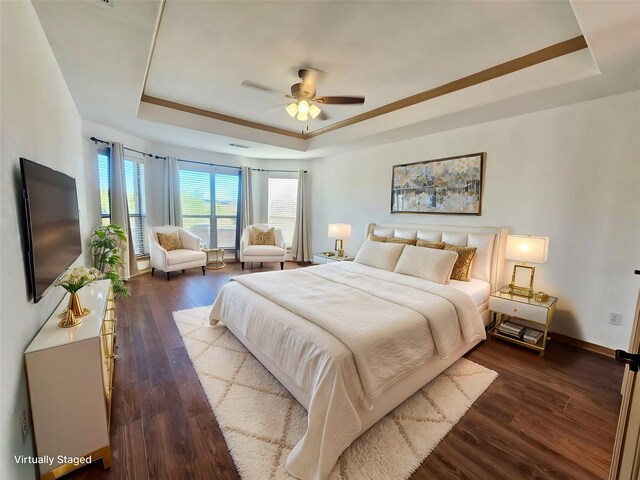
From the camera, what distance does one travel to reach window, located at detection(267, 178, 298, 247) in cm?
671

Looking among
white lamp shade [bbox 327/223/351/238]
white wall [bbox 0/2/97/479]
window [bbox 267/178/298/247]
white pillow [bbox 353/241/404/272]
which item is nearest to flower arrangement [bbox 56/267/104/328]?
white wall [bbox 0/2/97/479]

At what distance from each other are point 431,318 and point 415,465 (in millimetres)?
924

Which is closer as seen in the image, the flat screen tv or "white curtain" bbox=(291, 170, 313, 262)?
the flat screen tv

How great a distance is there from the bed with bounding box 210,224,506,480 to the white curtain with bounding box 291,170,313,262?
10.8ft

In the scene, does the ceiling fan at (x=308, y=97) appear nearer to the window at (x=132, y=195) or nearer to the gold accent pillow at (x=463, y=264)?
the gold accent pillow at (x=463, y=264)

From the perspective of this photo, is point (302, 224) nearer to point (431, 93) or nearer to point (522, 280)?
point (431, 93)

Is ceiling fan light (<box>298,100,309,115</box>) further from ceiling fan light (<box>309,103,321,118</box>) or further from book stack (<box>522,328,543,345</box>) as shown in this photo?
book stack (<box>522,328,543,345</box>)

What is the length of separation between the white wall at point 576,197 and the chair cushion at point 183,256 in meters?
4.47

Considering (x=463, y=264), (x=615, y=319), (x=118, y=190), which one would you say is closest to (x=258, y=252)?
(x=118, y=190)

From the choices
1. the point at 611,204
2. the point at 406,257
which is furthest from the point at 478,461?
the point at 611,204

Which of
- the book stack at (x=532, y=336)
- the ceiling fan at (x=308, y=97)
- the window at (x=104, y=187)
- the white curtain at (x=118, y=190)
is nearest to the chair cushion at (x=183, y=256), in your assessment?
the white curtain at (x=118, y=190)

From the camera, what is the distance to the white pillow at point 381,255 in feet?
11.3

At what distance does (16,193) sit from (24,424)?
109cm

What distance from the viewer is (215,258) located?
6398 millimetres
